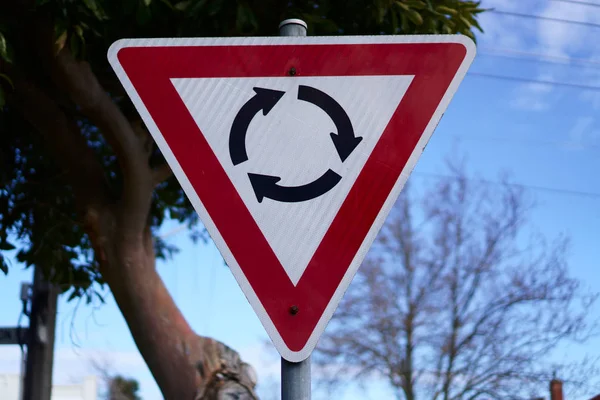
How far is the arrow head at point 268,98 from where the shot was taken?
144 centimetres

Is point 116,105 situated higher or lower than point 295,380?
higher

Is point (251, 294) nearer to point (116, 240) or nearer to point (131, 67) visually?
point (131, 67)

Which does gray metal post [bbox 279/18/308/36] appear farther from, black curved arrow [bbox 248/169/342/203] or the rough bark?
the rough bark

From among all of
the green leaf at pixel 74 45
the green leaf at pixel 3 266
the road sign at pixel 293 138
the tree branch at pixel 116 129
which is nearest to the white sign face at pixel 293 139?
the road sign at pixel 293 138

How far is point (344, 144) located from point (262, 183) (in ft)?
0.59

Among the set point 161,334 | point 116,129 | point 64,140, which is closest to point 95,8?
point 116,129

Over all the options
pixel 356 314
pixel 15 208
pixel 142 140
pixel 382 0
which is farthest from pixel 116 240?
pixel 356 314

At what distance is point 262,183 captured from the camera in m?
1.40

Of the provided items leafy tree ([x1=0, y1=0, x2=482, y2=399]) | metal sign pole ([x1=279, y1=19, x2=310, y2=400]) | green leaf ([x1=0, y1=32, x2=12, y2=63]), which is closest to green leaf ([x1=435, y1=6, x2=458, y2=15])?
leafy tree ([x1=0, y1=0, x2=482, y2=399])

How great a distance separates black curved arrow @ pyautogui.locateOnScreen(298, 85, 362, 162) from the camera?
143cm

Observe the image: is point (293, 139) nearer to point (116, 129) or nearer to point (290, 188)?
point (290, 188)

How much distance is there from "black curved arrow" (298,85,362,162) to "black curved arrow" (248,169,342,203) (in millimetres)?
58

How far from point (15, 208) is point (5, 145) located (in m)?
0.59

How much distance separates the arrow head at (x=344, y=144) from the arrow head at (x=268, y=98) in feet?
0.43
